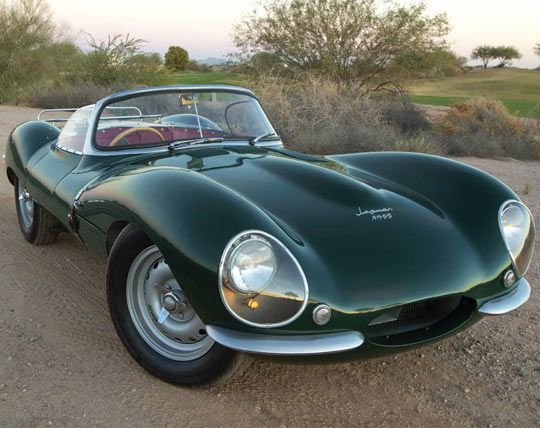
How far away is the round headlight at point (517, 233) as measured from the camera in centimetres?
276

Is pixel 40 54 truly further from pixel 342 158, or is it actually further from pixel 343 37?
pixel 342 158

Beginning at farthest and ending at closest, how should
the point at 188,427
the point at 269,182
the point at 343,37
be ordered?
the point at 343,37 < the point at 269,182 < the point at 188,427

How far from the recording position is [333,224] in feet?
8.63

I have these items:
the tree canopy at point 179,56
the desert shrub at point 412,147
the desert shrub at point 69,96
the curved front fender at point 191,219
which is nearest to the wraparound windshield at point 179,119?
the curved front fender at point 191,219

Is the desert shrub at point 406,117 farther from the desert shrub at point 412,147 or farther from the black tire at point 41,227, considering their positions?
the black tire at point 41,227

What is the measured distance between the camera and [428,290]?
238 cm

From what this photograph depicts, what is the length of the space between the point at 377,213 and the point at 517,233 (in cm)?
74

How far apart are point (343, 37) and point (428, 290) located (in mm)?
18161

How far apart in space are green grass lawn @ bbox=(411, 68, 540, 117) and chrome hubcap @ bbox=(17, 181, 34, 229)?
38.1 meters

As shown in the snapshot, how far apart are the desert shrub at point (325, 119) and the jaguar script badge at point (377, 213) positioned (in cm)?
766

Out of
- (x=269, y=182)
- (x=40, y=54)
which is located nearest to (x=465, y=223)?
(x=269, y=182)

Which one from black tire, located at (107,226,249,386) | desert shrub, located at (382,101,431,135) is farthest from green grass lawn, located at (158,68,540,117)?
black tire, located at (107,226,249,386)

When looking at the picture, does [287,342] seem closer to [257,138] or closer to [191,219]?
[191,219]

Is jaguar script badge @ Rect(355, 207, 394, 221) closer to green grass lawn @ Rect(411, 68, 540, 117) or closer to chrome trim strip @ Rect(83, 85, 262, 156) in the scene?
chrome trim strip @ Rect(83, 85, 262, 156)
